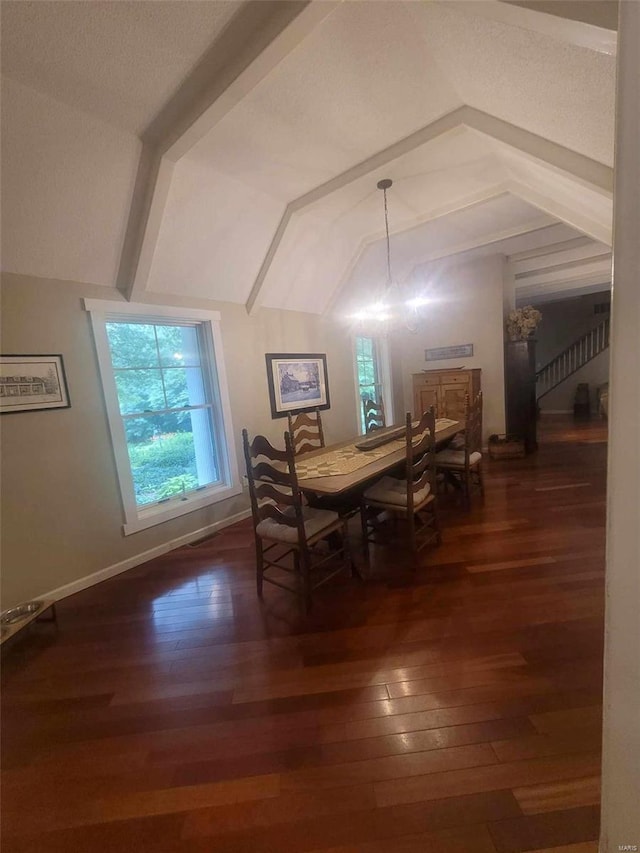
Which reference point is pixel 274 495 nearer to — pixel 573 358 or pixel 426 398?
pixel 426 398

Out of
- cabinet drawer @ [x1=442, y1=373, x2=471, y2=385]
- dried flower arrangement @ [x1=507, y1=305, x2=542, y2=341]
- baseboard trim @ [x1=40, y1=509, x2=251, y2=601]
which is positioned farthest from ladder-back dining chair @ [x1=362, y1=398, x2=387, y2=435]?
dried flower arrangement @ [x1=507, y1=305, x2=542, y2=341]

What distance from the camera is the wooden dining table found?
1.93 m

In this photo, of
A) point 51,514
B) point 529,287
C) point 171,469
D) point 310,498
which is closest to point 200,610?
point 310,498

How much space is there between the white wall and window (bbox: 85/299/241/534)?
3.57 metres

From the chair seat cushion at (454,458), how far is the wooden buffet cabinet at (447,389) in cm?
140

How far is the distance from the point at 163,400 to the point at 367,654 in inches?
97.1

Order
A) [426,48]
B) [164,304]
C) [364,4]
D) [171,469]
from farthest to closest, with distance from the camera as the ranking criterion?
[171,469]
[164,304]
[426,48]
[364,4]

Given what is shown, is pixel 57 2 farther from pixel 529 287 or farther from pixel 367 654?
pixel 529 287

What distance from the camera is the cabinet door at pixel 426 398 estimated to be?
15.6 feet

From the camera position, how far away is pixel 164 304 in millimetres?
2746

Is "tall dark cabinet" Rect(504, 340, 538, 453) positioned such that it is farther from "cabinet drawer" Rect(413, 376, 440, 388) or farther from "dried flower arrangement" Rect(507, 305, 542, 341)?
"cabinet drawer" Rect(413, 376, 440, 388)

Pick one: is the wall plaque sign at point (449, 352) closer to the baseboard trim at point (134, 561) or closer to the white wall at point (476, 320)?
the white wall at point (476, 320)

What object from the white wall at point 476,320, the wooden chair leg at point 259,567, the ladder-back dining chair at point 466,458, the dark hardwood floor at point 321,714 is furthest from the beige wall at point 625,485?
the white wall at point 476,320

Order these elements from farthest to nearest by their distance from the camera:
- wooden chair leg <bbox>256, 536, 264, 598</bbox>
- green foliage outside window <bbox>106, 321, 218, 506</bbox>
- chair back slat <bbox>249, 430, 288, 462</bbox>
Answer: green foliage outside window <bbox>106, 321, 218, 506</bbox>, wooden chair leg <bbox>256, 536, 264, 598</bbox>, chair back slat <bbox>249, 430, 288, 462</bbox>
